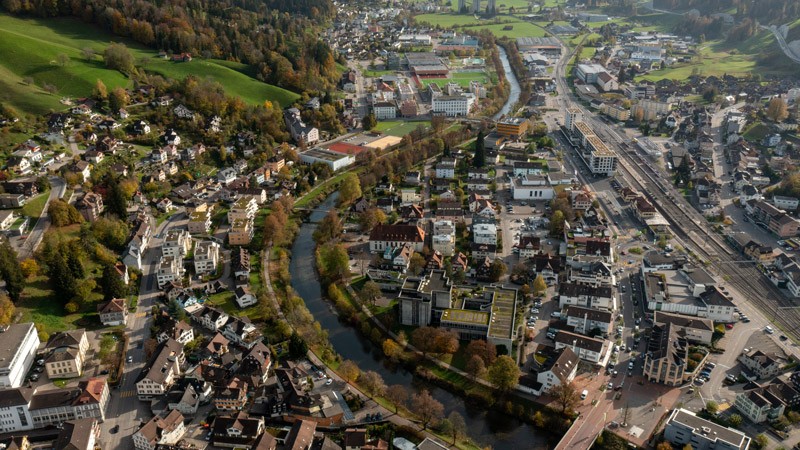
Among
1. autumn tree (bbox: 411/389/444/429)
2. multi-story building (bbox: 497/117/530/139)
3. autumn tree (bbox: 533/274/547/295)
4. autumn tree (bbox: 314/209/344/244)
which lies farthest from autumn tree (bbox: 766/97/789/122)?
autumn tree (bbox: 411/389/444/429)

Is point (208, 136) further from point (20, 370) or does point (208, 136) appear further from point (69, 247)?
point (20, 370)

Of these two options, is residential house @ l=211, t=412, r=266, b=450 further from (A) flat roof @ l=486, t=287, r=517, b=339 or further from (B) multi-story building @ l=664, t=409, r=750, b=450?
(B) multi-story building @ l=664, t=409, r=750, b=450

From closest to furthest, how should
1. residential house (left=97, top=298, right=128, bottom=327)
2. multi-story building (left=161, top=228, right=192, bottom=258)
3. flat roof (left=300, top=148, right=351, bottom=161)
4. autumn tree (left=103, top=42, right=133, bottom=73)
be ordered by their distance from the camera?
residential house (left=97, top=298, right=128, bottom=327)
multi-story building (left=161, top=228, right=192, bottom=258)
flat roof (left=300, top=148, right=351, bottom=161)
autumn tree (left=103, top=42, right=133, bottom=73)

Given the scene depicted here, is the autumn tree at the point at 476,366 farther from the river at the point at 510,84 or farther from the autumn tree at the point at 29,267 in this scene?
the river at the point at 510,84

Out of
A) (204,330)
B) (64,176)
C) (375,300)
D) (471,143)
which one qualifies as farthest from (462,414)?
(471,143)

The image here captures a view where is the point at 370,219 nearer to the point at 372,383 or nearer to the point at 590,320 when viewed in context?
the point at 372,383

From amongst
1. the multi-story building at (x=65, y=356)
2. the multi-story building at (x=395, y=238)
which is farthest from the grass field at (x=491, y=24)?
the multi-story building at (x=65, y=356)
